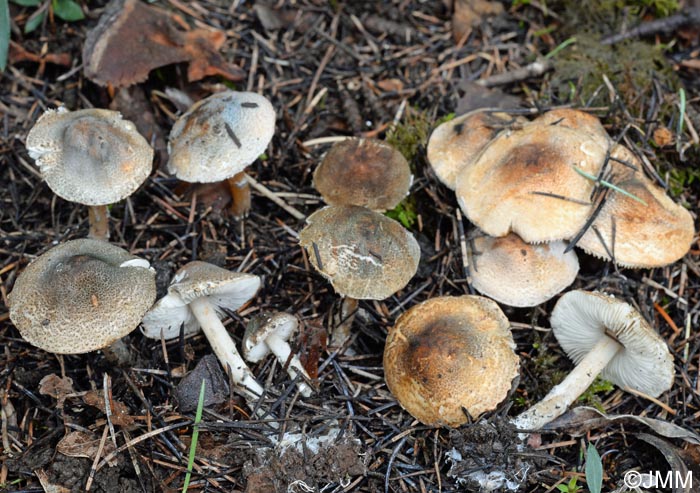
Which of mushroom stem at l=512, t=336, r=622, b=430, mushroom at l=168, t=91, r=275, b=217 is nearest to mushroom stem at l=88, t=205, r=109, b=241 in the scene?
mushroom at l=168, t=91, r=275, b=217

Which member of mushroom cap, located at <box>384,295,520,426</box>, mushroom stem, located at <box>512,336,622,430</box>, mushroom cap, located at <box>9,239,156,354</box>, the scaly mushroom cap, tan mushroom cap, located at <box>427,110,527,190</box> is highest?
the scaly mushroom cap

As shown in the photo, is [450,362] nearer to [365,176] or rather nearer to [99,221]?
[365,176]

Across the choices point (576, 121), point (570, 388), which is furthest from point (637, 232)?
point (570, 388)

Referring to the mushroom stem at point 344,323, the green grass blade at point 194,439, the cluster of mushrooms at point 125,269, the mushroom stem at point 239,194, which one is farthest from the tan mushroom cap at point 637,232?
the green grass blade at point 194,439

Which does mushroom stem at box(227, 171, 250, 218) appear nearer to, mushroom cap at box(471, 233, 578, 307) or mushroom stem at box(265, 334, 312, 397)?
mushroom stem at box(265, 334, 312, 397)

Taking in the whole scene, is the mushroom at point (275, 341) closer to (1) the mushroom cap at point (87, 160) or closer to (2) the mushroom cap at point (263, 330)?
(2) the mushroom cap at point (263, 330)
